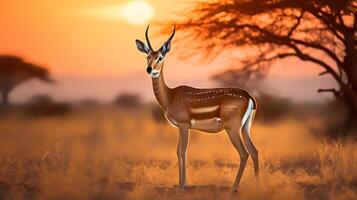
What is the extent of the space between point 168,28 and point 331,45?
453 cm

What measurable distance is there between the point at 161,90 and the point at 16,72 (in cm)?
1655

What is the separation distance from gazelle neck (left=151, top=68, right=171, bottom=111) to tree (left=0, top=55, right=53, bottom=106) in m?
16.2

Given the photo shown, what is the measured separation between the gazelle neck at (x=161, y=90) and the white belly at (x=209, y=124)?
24.2 inches

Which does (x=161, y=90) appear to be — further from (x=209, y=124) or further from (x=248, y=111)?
(x=248, y=111)

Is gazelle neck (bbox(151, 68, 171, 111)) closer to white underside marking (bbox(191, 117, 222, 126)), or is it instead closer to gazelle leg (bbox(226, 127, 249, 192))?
white underside marking (bbox(191, 117, 222, 126))

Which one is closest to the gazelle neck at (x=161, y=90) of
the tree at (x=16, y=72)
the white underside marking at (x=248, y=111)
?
the white underside marking at (x=248, y=111)

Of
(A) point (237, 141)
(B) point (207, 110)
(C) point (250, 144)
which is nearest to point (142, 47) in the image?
(B) point (207, 110)

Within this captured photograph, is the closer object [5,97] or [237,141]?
[237,141]

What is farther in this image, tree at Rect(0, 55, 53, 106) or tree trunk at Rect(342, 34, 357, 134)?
tree at Rect(0, 55, 53, 106)

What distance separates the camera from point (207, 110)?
1130cm

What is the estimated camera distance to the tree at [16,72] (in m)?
27.2

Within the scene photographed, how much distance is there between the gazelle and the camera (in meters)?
11.2

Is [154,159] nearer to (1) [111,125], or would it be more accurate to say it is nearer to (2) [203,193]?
(2) [203,193]

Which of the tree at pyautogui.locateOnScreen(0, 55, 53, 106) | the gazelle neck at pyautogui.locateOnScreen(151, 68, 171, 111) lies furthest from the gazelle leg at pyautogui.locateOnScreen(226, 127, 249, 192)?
the tree at pyautogui.locateOnScreen(0, 55, 53, 106)
